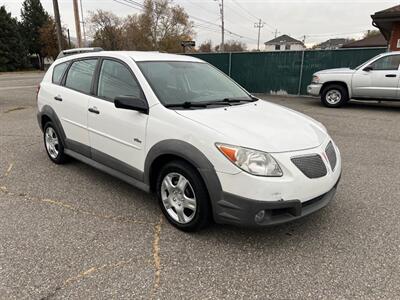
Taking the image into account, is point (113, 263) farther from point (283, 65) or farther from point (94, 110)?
point (283, 65)

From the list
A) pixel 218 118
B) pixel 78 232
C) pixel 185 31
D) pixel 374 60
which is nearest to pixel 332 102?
pixel 374 60

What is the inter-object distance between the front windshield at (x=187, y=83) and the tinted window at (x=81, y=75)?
0.88 meters

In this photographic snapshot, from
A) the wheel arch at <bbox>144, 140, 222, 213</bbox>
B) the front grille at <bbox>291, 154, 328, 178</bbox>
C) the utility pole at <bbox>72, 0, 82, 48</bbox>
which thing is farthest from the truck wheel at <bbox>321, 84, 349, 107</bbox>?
the utility pole at <bbox>72, 0, 82, 48</bbox>

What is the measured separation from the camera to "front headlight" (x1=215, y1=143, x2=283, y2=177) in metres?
2.42

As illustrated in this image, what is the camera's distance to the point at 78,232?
9.62 ft

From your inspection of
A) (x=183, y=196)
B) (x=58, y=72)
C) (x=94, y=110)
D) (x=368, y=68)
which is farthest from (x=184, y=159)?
(x=368, y=68)

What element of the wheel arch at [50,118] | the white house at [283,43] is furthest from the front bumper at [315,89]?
the white house at [283,43]

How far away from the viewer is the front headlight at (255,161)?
2.42 meters

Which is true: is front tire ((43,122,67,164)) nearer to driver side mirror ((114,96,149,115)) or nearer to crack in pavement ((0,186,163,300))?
crack in pavement ((0,186,163,300))

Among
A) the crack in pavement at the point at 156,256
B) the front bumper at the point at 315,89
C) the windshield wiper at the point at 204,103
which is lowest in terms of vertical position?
the crack in pavement at the point at 156,256

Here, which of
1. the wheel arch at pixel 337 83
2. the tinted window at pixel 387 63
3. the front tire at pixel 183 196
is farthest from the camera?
the wheel arch at pixel 337 83

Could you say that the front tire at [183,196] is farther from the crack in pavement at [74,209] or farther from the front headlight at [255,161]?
the front headlight at [255,161]

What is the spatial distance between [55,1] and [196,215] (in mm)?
16478

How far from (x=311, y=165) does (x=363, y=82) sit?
8.37 m
